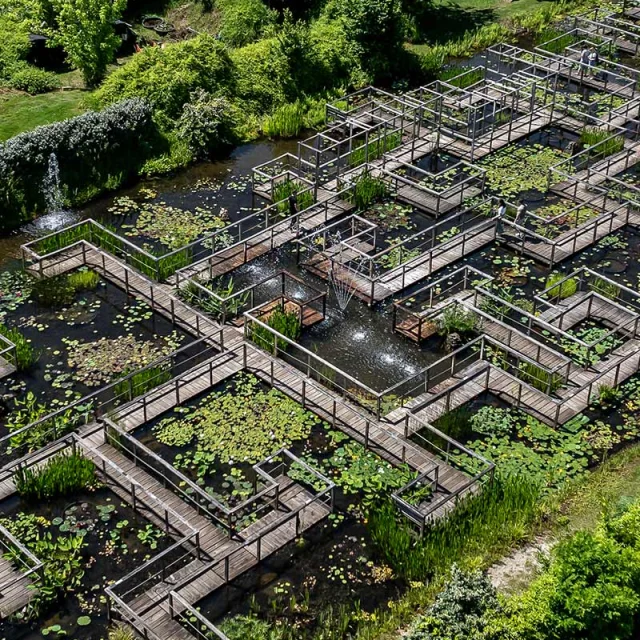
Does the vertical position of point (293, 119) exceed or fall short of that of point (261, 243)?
it exceeds it

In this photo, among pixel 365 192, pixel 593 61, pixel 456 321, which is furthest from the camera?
pixel 593 61

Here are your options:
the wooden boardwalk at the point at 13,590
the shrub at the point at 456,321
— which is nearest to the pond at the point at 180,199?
the shrub at the point at 456,321

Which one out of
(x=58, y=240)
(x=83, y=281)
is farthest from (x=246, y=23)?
(x=83, y=281)

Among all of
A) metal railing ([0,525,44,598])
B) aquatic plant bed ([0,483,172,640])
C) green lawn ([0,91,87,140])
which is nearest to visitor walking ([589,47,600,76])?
green lawn ([0,91,87,140])

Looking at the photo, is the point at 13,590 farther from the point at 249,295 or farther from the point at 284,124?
the point at 284,124

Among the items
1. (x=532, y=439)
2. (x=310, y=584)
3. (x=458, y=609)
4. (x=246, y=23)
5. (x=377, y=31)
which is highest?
(x=377, y=31)

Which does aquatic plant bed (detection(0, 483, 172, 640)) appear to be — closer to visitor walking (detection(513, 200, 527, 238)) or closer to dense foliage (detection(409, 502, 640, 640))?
dense foliage (detection(409, 502, 640, 640))
